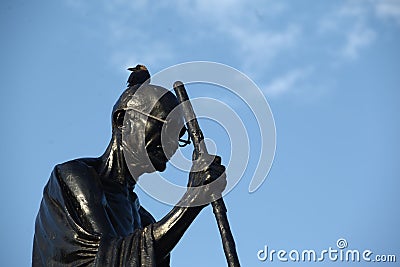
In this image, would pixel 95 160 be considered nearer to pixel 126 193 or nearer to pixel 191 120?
pixel 126 193

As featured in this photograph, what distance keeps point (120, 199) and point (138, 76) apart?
90 centimetres

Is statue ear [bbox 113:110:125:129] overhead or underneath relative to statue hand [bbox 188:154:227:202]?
overhead

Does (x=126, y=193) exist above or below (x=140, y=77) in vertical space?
below

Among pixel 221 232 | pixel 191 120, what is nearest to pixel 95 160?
pixel 191 120

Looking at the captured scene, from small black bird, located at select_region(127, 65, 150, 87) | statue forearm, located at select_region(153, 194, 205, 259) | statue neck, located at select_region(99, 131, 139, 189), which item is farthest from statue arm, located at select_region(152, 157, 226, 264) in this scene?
small black bird, located at select_region(127, 65, 150, 87)

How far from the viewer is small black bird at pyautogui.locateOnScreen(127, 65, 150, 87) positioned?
788 centimetres

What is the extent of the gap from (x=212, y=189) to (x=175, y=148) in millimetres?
815

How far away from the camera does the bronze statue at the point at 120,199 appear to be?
272 inches

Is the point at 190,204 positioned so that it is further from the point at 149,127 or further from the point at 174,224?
the point at 149,127

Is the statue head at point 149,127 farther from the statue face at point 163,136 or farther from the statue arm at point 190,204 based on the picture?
the statue arm at point 190,204

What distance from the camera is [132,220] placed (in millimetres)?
7793

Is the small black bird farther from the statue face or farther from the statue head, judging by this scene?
the statue face

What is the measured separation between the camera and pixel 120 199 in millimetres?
7734

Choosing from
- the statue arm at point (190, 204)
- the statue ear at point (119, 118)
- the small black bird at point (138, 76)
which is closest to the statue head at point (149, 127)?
the statue ear at point (119, 118)
